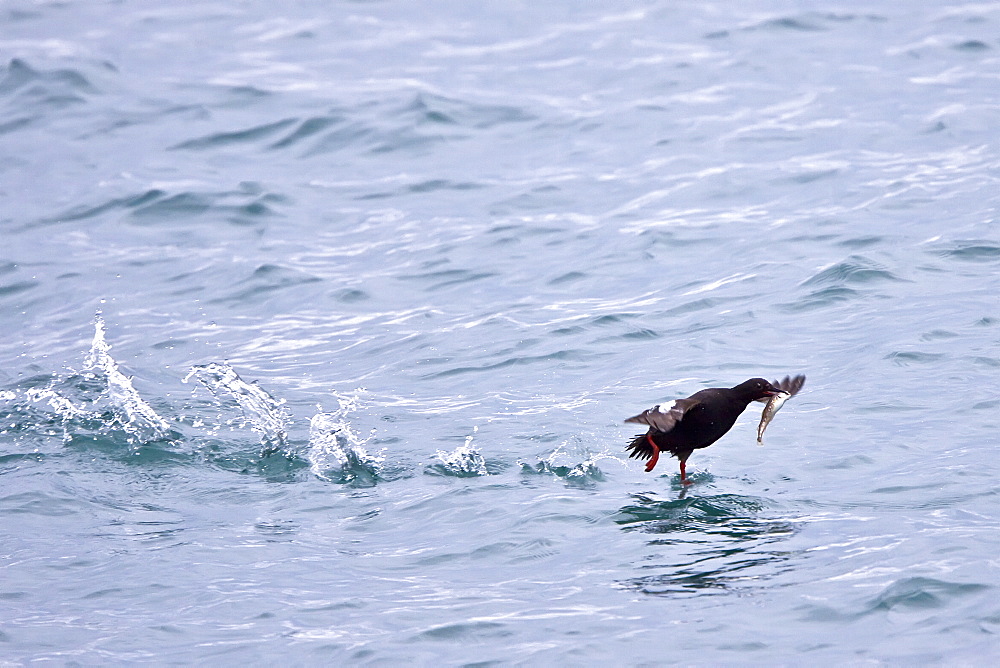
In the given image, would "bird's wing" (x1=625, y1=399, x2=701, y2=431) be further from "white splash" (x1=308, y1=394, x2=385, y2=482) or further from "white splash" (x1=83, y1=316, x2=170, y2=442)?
"white splash" (x1=83, y1=316, x2=170, y2=442)

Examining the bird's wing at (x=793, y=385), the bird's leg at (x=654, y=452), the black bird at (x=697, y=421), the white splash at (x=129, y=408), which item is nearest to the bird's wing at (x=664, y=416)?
the black bird at (x=697, y=421)

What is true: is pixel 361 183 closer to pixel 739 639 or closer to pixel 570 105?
pixel 570 105

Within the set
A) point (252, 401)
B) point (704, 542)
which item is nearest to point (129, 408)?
point (252, 401)

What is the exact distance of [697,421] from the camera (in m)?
6.91

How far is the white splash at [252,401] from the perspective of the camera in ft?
26.2

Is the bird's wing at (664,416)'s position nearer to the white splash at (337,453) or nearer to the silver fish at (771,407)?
the silver fish at (771,407)

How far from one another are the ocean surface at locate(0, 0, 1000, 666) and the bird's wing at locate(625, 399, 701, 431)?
0.45 metres

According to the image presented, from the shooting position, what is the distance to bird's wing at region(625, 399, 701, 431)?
6.55 metres

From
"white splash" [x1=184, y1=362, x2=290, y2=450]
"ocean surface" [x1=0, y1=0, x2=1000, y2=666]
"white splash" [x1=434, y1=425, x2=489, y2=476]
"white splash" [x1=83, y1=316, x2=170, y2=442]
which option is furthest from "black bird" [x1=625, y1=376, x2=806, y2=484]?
"white splash" [x1=83, y1=316, x2=170, y2=442]

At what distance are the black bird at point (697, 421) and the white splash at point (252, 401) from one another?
90.8 inches

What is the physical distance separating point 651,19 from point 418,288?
9336 millimetres

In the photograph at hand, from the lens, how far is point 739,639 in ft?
16.9

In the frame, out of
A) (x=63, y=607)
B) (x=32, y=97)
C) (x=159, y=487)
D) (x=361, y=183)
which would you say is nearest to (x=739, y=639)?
(x=63, y=607)

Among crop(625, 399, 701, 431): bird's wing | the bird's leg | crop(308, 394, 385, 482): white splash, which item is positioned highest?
crop(625, 399, 701, 431): bird's wing
